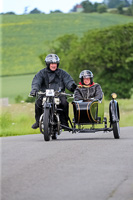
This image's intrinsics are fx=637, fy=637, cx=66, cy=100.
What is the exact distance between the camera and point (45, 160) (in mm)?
9523

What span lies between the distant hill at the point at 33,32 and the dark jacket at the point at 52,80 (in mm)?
63851

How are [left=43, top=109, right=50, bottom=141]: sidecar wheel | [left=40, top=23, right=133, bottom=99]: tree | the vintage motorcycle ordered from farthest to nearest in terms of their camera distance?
[left=40, top=23, right=133, bottom=99]: tree
the vintage motorcycle
[left=43, top=109, right=50, bottom=141]: sidecar wheel

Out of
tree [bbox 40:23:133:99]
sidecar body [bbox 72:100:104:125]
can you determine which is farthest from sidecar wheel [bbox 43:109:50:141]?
tree [bbox 40:23:133:99]

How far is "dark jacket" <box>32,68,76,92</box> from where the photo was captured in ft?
46.6

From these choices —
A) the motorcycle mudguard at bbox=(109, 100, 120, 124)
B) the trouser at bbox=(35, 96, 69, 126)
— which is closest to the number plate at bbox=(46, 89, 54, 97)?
the trouser at bbox=(35, 96, 69, 126)

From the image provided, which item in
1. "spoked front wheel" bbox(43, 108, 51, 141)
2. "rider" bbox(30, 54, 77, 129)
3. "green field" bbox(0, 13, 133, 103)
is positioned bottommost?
"spoked front wheel" bbox(43, 108, 51, 141)

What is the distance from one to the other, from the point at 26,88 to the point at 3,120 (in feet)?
175

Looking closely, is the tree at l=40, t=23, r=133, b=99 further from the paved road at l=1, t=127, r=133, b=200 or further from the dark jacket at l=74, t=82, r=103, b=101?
the paved road at l=1, t=127, r=133, b=200

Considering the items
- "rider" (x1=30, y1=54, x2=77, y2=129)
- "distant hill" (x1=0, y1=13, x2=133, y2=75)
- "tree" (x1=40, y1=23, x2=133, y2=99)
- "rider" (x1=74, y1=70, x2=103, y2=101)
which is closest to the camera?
"rider" (x1=30, y1=54, x2=77, y2=129)

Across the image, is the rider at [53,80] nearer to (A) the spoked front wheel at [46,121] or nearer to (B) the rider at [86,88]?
(B) the rider at [86,88]

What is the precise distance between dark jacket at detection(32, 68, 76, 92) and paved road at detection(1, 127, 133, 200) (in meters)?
2.38

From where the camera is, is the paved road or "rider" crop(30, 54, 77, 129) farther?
"rider" crop(30, 54, 77, 129)

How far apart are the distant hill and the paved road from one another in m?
67.2

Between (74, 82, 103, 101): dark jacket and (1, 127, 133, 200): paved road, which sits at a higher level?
(74, 82, 103, 101): dark jacket
